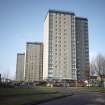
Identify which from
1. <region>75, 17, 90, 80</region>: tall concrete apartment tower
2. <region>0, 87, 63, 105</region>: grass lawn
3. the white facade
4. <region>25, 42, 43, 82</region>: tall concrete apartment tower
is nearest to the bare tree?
<region>0, 87, 63, 105</region>: grass lawn

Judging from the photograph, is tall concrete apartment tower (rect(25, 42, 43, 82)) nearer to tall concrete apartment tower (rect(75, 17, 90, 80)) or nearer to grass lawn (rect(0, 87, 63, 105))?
tall concrete apartment tower (rect(75, 17, 90, 80))

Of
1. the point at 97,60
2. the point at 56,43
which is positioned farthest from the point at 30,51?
the point at 97,60

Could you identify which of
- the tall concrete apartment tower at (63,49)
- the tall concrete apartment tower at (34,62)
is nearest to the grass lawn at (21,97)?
the tall concrete apartment tower at (63,49)

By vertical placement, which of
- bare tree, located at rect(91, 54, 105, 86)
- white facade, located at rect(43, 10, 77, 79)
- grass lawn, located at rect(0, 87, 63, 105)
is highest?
white facade, located at rect(43, 10, 77, 79)

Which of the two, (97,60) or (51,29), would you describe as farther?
(51,29)

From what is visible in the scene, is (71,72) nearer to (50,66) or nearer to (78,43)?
(50,66)

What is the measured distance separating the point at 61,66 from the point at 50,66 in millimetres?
7911

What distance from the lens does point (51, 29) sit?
5994 inches

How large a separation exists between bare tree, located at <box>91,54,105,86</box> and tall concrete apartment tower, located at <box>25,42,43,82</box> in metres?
102

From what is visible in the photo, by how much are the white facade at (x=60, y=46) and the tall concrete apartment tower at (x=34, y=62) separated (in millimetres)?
35089

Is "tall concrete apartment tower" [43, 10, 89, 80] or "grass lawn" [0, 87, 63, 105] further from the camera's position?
"tall concrete apartment tower" [43, 10, 89, 80]

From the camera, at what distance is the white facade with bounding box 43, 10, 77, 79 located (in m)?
147

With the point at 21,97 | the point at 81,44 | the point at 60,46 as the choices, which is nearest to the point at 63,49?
the point at 60,46

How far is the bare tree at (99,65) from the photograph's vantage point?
275ft
